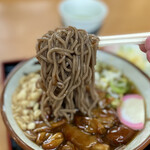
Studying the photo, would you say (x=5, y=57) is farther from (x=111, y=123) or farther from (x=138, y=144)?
(x=138, y=144)

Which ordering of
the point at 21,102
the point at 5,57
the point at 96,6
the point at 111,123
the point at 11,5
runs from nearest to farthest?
1. the point at 111,123
2. the point at 21,102
3. the point at 5,57
4. the point at 96,6
5. the point at 11,5

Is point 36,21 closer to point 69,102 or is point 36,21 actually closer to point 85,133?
point 69,102

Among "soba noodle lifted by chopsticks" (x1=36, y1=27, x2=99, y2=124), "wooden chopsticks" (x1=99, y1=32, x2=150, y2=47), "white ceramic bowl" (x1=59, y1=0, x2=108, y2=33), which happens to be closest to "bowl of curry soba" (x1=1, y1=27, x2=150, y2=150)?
"soba noodle lifted by chopsticks" (x1=36, y1=27, x2=99, y2=124)

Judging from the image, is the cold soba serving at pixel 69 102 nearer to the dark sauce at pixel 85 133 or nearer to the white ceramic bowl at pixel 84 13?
the dark sauce at pixel 85 133

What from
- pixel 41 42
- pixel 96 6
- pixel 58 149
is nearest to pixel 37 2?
pixel 96 6

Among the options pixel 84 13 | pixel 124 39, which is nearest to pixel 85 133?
pixel 124 39

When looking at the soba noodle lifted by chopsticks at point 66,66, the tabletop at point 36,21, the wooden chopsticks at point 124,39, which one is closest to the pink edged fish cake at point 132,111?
the soba noodle lifted by chopsticks at point 66,66
